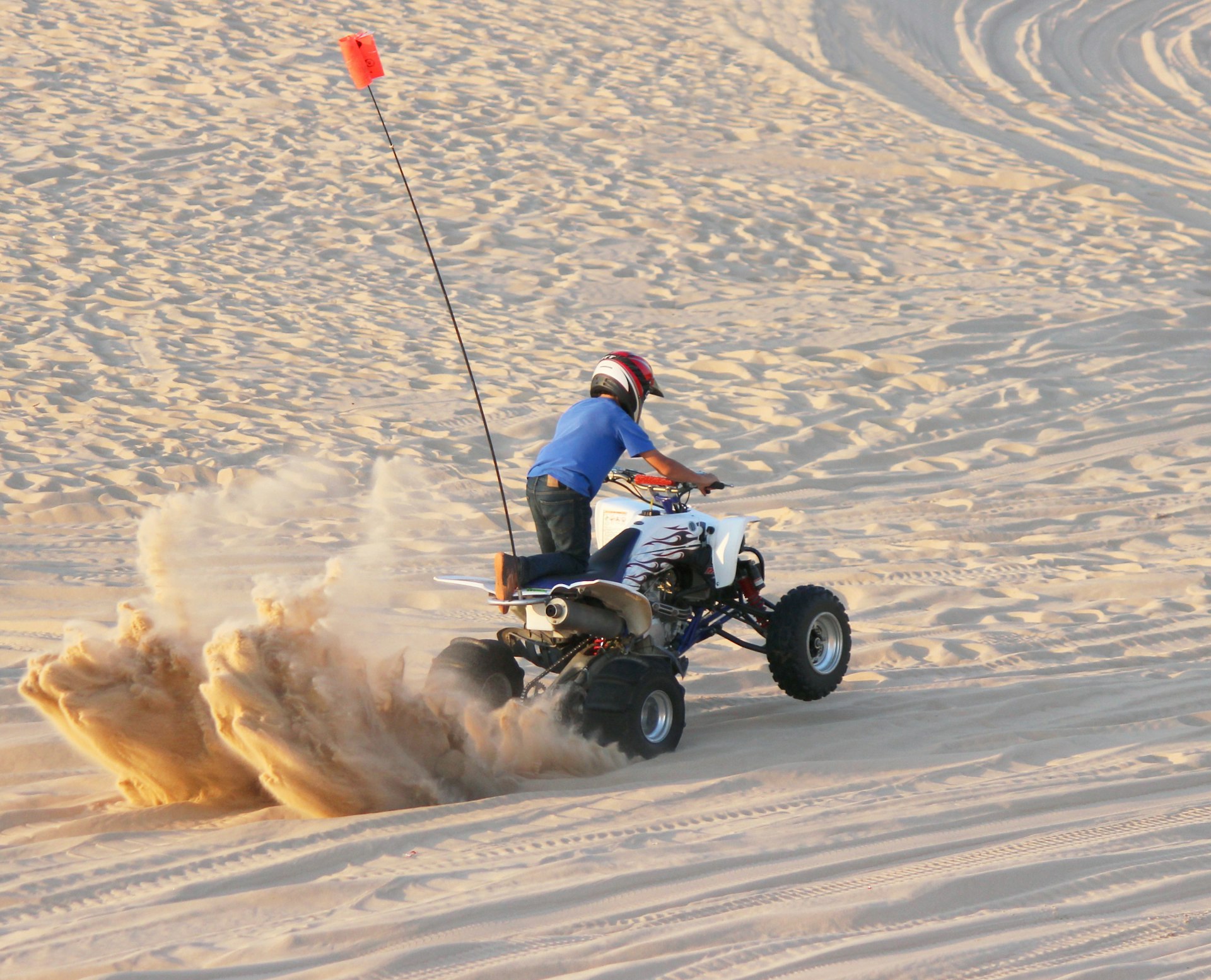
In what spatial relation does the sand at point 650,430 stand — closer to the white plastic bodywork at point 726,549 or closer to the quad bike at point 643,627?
the quad bike at point 643,627

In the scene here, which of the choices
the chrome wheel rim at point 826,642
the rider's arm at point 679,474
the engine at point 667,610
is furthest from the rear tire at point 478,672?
the chrome wheel rim at point 826,642

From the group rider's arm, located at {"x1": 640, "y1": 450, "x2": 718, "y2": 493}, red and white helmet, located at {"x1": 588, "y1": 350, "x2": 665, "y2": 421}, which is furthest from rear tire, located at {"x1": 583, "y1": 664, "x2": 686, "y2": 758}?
red and white helmet, located at {"x1": 588, "y1": 350, "x2": 665, "y2": 421}

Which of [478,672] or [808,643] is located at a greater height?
[478,672]

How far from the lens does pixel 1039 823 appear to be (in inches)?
213

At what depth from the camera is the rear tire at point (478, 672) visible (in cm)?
650

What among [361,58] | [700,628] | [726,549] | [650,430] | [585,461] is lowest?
[700,628]

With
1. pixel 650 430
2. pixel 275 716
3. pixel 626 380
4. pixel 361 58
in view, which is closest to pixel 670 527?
pixel 626 380

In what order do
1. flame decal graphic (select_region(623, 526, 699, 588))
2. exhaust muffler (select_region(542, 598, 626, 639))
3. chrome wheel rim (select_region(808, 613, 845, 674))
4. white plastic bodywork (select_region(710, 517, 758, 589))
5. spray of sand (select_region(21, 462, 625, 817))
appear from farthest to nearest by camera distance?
chrome wheel rim (select_region(808, 613, 845, 674)) → white plastic bodywork (select_region(710, 517, 758, 589)) → flame decal graphic (select_region(623, 526, 699, 588)) → exhaust muffler (select_region(542, 598, 626, 639)) → spray of sand (select_region(21, 462, 625, 817))

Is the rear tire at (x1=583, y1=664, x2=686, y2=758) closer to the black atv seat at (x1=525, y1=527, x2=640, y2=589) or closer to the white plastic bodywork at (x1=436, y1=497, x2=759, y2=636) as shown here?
the white plastic bodywork at (x1=436, y1=497, x2=759, y2=636)

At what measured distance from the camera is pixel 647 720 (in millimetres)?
6359

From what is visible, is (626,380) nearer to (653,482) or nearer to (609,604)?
(653,482)

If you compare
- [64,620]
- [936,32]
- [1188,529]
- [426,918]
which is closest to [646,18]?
[936,32]

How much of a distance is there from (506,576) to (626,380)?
109 centimetres

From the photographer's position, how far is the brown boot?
19.9ft
